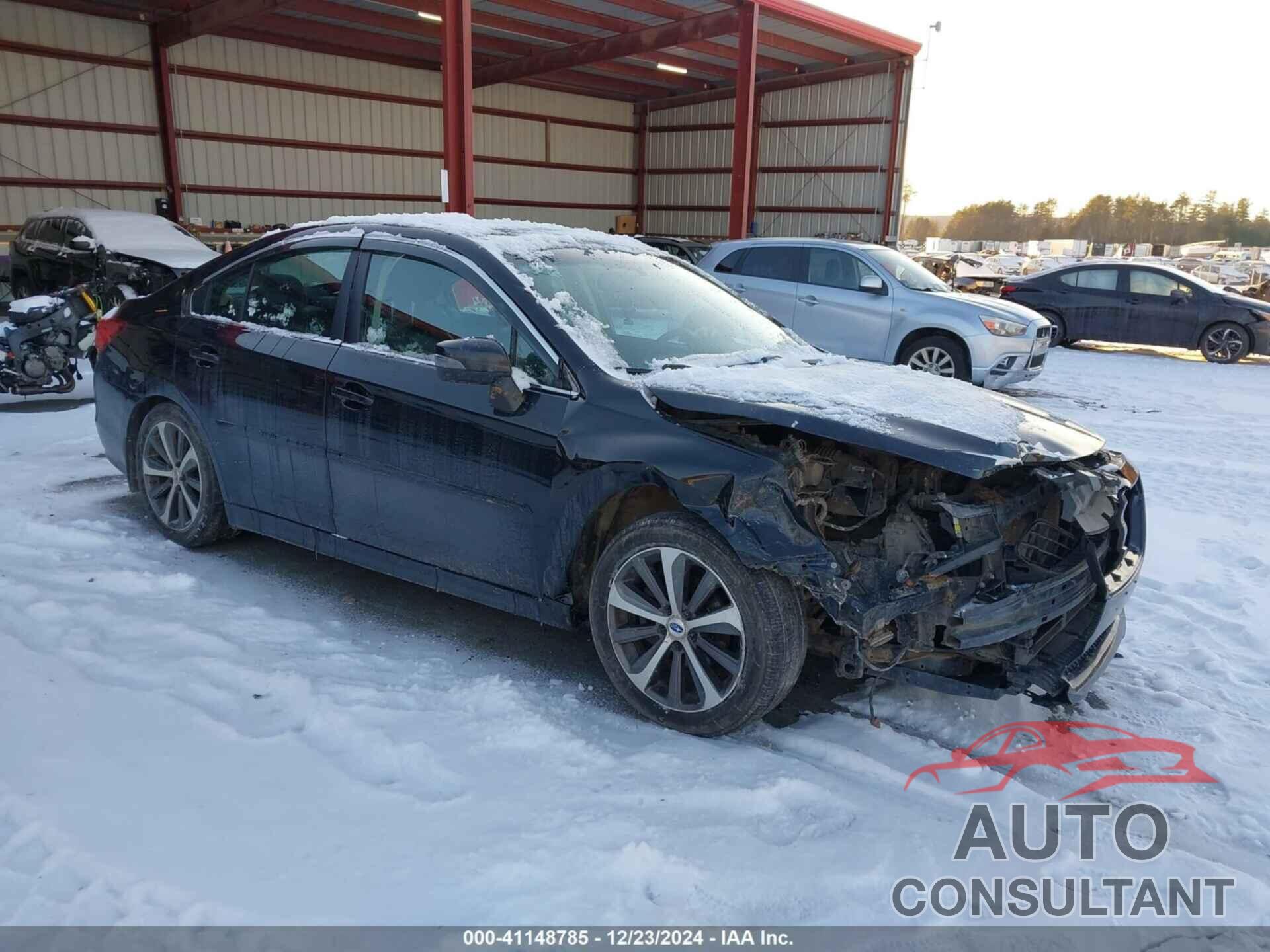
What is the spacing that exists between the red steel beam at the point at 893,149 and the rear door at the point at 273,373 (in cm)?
1773

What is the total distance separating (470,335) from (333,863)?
188cm

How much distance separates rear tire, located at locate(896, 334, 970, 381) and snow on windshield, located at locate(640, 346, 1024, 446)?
5865 mm

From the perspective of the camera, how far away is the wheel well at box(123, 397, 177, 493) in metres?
4.60

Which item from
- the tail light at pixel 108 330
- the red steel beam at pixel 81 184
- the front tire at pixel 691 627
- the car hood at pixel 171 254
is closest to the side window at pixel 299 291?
the tail light at pixel 108 330

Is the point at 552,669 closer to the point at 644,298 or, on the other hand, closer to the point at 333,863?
the point at 333,863

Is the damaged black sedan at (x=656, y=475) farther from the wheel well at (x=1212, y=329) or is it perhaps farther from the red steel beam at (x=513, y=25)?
the red steel beam at (x=513, y=25)

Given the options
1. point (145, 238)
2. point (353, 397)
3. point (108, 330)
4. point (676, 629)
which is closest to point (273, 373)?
point (353, 397)

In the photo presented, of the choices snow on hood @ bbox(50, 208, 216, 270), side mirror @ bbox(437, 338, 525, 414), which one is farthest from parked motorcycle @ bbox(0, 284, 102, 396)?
side mirror @ bbox(437, 338, 525, 414)

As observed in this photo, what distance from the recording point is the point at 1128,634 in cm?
390

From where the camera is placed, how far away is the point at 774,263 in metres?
10.2

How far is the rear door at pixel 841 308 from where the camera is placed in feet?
31.6

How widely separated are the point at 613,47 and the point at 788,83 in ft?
19.2
